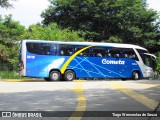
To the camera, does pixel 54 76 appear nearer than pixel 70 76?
Yes

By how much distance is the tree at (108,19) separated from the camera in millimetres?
49219

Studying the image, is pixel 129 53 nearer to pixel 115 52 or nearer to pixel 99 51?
pixel 115 52

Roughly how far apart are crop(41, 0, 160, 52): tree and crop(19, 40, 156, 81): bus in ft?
57.1

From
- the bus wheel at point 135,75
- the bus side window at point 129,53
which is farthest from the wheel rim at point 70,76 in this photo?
the bus wheel at point 135,75

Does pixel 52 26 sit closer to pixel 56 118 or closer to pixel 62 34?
pixel 62 34

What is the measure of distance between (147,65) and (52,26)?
14.9 metres

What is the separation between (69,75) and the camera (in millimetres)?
28469

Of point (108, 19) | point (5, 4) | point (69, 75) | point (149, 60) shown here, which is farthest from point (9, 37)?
point (69, 75)

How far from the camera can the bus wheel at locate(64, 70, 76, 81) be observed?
1112 inches

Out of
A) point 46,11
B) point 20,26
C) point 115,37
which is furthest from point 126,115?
point 20,26

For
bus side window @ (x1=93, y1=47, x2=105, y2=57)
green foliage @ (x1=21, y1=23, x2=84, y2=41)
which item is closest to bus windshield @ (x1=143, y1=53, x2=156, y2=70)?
bus side window @ (x1=93, y1=47, x2=105, y2=57)

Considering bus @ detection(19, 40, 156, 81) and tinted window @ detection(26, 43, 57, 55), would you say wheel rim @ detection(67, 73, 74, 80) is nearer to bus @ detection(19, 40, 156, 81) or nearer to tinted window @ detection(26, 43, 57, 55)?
bus @ detection(19, 40, 156, 81)

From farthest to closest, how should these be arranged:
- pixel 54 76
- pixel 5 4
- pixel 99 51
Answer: pixel 5 4 → pixel 99 51 → pixel 54 76

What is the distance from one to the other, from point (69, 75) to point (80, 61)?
52.8 inches
